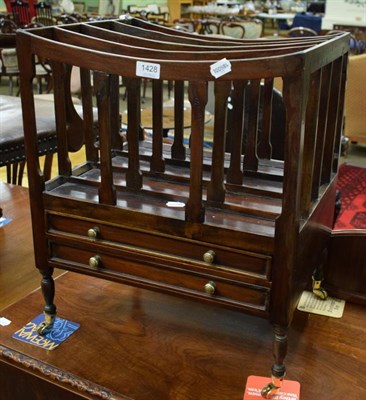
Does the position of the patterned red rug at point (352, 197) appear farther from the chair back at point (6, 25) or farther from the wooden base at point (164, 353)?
the chair back at point (6, 25)

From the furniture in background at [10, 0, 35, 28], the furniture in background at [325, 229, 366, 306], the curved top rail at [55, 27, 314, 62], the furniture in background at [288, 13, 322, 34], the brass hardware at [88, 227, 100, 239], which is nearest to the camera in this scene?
the curved top rail at [55, 27, 314, 62]

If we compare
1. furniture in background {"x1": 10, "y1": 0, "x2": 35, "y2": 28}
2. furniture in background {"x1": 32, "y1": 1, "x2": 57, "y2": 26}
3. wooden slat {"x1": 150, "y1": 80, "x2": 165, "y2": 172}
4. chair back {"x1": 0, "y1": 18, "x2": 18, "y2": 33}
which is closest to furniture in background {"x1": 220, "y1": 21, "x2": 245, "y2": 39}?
furniture in background {"x1": 32, "y1": 1, "x2": 57, "y2": 26}

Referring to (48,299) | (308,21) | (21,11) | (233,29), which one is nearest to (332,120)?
(48,299)

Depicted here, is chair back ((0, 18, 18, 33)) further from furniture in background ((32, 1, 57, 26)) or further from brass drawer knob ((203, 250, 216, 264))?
brass drawer knob ((203, 250, 216, 264))

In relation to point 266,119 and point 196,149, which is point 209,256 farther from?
point 266,119

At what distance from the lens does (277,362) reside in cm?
95

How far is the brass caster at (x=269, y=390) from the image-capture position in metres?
0.98

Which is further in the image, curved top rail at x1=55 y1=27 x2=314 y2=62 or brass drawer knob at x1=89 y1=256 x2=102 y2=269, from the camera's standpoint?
brass drawer knob at x1=89 y1=256 x2=102 y2=269

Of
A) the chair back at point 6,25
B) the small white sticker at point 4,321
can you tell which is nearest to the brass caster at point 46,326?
the small white sticker at point 4,321

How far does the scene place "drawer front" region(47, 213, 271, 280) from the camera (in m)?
0.93

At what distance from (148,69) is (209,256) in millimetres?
340

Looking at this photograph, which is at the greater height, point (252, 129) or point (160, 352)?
point (252, 129)

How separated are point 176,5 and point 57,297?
1026 cm

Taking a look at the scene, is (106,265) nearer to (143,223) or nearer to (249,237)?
(143,223)
